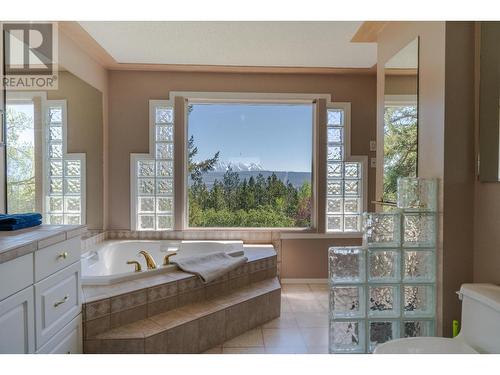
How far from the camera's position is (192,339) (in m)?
2.28

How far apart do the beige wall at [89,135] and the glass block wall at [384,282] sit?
8.66 feet

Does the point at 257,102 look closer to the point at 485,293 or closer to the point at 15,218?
the point at 15,218

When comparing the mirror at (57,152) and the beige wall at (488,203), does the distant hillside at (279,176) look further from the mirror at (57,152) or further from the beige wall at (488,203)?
the beige wall at (488,203)

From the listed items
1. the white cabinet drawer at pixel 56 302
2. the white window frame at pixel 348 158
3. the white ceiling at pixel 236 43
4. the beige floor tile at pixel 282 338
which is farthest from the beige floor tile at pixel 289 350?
the white ceiling at pixel 236 43

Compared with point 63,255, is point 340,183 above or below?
above

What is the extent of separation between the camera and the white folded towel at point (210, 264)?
2.63m

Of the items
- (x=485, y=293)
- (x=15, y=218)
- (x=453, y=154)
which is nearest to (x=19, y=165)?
(x=15, y=218)

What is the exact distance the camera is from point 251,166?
13.0ft

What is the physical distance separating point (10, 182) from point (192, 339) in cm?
166

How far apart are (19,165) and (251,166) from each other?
224cm

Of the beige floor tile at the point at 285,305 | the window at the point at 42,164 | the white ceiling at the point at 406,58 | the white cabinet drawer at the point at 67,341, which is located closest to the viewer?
the white cabinet drawer at the point at 67,341

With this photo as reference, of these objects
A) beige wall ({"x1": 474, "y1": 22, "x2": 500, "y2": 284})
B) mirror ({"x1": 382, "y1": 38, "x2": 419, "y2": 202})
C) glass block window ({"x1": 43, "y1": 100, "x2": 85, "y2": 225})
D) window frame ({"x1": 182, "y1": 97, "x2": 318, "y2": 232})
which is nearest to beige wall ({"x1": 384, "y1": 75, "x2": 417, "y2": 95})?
mirror ({"x1": 382, "y1": 38, "x2": 419, "y2": 202})
